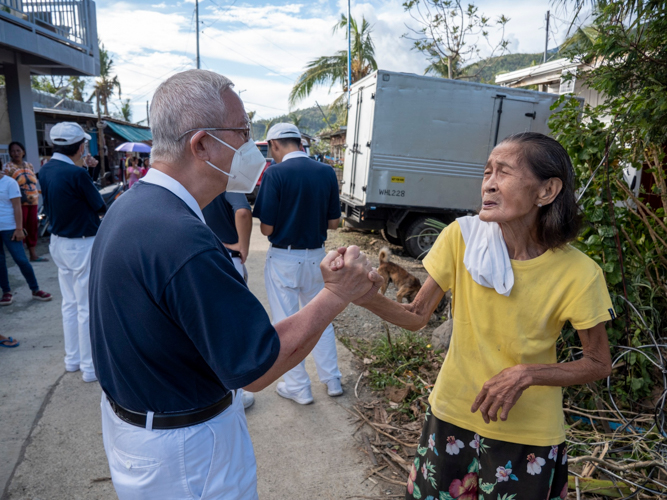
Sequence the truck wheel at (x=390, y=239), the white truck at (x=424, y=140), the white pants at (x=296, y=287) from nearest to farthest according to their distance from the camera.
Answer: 1. the white pants at (x=296, y=287)
2. the white truck at (x=424, y=140)
3. the truck wheel at (x=390, y=239)

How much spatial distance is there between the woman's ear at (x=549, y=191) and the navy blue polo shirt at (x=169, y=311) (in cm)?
109

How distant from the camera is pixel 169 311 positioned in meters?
1.20

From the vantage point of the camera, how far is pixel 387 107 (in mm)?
8086

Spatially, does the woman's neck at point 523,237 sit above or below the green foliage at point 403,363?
above

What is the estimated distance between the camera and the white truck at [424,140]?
8.15 metres

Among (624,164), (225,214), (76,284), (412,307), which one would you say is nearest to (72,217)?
(76,284)

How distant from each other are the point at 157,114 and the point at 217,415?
960 millimetres

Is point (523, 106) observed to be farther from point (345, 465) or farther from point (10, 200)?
point (10, 200)

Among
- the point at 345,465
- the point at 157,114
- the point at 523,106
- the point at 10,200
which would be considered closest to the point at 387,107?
the point at 523,106

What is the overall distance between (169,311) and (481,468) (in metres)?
1.26

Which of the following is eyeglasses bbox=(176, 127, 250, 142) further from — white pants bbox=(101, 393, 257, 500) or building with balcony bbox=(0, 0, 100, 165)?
building with balcony bbox=(0, 0, 100, 165)

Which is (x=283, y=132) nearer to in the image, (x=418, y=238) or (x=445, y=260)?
(x=445, y=260)

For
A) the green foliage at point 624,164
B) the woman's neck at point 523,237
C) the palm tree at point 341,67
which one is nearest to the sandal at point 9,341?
the woman's neck at point 523,237

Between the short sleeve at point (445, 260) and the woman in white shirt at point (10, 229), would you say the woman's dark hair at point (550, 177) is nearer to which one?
the short sleeve at point (445, 260)
